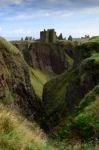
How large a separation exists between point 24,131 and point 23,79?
3406 inches

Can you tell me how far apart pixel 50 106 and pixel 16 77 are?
1241 cm

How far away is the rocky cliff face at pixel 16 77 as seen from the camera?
89.9 meters

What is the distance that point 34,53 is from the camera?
194125 mm

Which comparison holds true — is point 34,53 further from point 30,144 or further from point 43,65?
point 30,144

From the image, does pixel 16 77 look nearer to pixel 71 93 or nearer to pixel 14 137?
pixel 71 93

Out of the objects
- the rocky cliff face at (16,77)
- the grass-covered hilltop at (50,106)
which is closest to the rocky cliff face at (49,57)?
the grass-covered hilltop at (50,106)

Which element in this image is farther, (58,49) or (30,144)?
(58,49)

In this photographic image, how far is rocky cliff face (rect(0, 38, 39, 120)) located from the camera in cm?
8994

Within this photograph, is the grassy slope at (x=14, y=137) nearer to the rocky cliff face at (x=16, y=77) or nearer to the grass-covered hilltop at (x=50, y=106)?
the grass-covered hilltop at (x=50, y=106)

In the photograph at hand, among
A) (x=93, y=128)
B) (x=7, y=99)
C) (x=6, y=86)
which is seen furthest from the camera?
(x=6, y=86)

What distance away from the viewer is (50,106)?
339 ft

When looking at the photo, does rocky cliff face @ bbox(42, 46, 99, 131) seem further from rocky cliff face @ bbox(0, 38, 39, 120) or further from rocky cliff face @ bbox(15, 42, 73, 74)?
A: rocky cliff face @ bbox(15, 42, 73, 74)

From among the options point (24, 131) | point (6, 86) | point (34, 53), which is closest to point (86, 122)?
point (24, 131)

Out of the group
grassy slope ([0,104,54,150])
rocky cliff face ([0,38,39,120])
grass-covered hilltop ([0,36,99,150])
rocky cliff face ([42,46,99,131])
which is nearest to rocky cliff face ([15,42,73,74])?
grass-covered hilltop ([0,36,99,150])
